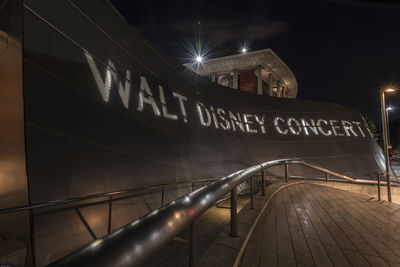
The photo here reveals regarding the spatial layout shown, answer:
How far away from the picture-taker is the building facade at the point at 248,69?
29892 millimetres

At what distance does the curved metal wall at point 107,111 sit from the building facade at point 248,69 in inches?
854

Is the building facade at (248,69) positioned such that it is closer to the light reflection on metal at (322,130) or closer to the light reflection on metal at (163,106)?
the light reflection on metal at (322,130)

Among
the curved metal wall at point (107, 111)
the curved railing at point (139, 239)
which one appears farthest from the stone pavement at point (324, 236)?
the curved metal wall at point (107, 111)

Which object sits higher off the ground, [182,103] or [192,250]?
[182,103]

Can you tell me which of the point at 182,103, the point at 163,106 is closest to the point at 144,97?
the point at 163,106

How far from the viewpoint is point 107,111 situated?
4.79m

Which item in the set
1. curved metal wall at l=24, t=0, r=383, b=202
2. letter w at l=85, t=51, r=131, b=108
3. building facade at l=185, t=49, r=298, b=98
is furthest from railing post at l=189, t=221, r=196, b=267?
building facade at l=185, t=49, r=298, b=98

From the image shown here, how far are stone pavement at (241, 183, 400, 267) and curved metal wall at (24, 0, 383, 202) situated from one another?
3.34 metres

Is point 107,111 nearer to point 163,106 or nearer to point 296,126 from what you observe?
point 163,106

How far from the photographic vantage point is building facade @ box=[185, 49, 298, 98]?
29892mm

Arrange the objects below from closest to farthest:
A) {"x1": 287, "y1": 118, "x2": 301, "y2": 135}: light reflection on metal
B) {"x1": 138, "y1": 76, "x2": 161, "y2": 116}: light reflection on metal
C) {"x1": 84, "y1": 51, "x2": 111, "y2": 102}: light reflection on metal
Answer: {"x1": 84, "y1": 51, "x2": 111, "y2": 102}: light reflection on metal, {"x1": 138, "y1": 76, "x2": 161, "y2": 116}: light reflection on metal, {"x1": 287, "y1": 118, "x2": 301, "y2": 135}: light reflection on metal

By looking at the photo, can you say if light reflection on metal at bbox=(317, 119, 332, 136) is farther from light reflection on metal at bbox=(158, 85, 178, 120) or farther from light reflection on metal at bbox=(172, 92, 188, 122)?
light reflection on metal at bbox=(158, 85, 178, 120)

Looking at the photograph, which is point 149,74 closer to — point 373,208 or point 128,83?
point 128,83

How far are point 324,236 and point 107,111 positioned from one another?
475cm
